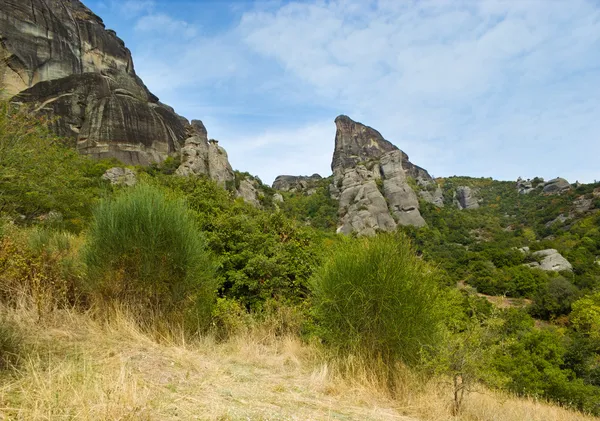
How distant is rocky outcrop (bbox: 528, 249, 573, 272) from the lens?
1731 inches

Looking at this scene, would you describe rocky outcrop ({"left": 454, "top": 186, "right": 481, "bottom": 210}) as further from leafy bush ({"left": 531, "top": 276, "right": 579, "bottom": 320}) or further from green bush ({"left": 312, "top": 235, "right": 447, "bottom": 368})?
green bush ({"left": 312, "top": 235, "right": 447, "bottom": 368})

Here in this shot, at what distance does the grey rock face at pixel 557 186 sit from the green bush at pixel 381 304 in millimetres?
95026

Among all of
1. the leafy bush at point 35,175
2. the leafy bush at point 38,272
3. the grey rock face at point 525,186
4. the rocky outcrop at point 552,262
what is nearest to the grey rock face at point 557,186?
the grey rock face at point 525,186

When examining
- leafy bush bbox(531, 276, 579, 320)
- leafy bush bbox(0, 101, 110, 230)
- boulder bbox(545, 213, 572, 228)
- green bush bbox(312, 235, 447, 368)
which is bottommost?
leafy bush bbox(531, 276, 579, 320)

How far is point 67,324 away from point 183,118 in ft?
211

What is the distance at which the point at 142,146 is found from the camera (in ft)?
145

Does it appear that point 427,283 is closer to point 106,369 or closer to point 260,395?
point 260,395

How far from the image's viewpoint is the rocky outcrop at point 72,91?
136ft

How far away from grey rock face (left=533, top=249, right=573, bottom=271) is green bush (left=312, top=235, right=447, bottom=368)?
49.0 meters

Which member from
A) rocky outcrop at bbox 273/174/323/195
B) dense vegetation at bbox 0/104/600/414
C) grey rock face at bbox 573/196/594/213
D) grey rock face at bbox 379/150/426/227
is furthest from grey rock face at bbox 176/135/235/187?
grey rock face at bbox 573/196/594/213

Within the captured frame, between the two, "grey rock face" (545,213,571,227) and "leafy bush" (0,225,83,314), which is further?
"grey rock face" (545,213,571,227)

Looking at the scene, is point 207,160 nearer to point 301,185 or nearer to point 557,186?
point 301,185

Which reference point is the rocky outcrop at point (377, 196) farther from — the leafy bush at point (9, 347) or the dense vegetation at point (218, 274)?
the leafy bush at point (9, 347)

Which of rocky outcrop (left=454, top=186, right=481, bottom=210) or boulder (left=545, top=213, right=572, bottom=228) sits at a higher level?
rocky outcrop (left=454, top=186, right=481, bottom=210)
